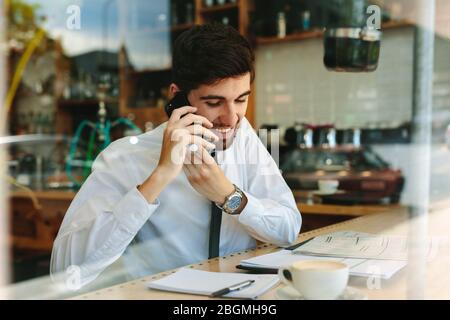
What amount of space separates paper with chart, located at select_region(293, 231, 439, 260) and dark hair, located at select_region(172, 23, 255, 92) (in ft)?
1.54

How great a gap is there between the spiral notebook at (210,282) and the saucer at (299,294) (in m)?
0.04

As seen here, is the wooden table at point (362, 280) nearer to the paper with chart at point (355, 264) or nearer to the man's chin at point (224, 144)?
the paper with chart at point (355, 264)

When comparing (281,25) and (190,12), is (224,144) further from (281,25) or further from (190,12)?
(190,12)

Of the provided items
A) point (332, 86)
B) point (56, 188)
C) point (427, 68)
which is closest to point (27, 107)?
point (56, 188)

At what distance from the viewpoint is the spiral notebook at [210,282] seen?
3.05ft

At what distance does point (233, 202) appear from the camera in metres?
1.33

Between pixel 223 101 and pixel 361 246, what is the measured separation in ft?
1.61

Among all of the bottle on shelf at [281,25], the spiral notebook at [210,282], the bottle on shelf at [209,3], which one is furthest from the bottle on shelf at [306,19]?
the spiral notebook at [210,282]

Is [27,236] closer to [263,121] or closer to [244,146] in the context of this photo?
[263,121]

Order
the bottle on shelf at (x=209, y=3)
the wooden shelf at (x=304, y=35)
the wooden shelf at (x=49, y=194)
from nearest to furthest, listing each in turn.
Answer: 1. the wooden shelf at (x=49, y=194)
2. the wooden shelf at (x=304, y=35)
3. the bottle on shelf at (x=209, y=3)

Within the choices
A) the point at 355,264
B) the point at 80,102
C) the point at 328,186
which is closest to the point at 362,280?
the point at 355,264
